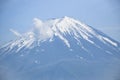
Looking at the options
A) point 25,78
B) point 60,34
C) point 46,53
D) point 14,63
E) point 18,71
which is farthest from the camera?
point 60,34

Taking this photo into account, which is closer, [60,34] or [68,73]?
[68,73]

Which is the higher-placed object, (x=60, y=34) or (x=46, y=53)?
(x=60, y=34)

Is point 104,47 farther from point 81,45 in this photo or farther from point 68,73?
point 68,73

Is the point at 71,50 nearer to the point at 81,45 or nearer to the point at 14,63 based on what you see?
the point at 81,45

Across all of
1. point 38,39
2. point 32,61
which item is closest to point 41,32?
point 38,39

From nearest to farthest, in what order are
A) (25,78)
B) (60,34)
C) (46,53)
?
1. (25,78)
2. (46,53)
3. (60,34)

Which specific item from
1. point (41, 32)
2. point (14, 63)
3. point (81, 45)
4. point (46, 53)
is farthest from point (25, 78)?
point (41, 32)

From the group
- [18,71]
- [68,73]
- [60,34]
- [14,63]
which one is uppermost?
[60,34]
